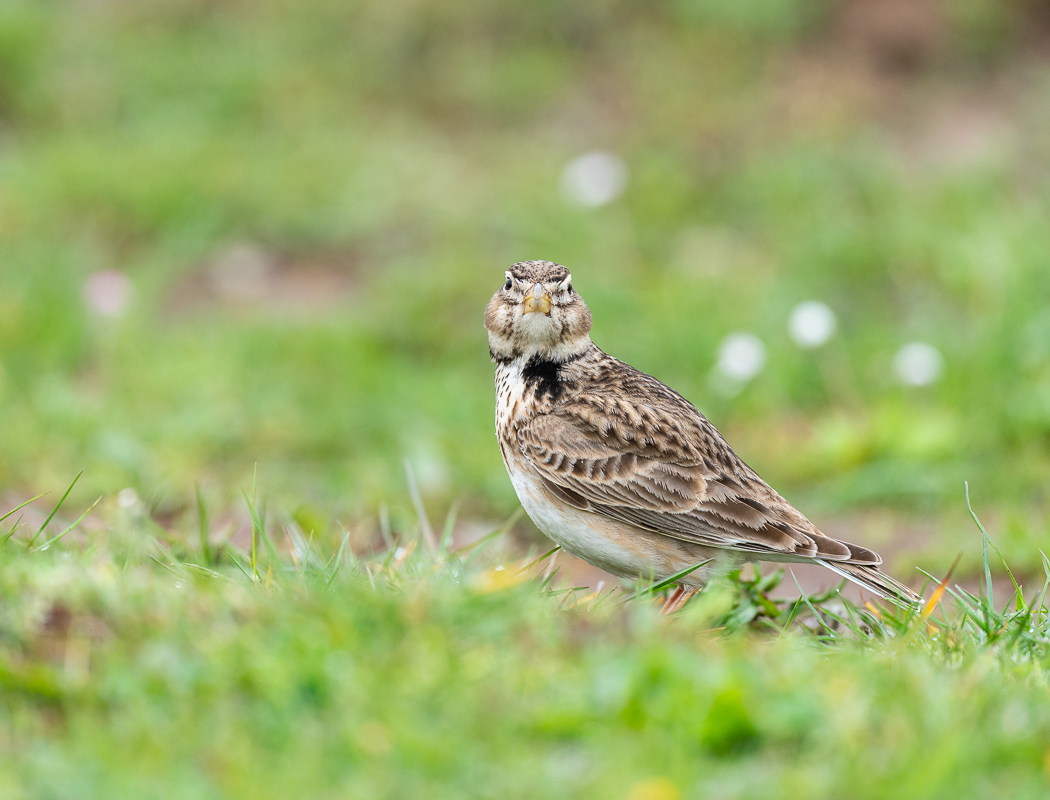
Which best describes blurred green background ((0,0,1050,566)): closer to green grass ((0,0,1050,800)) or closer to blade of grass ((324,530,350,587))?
green grass ((0,0,1050,800))

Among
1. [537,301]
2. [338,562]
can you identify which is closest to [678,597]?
[338,562]

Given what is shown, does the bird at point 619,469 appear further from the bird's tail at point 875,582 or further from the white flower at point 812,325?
the white flower at point 812,325

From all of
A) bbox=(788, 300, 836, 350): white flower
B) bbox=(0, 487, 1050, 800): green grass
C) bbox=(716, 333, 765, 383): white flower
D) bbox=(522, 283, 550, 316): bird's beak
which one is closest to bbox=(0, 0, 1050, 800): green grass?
bbox=(0, 487, 1050, 800): green grass

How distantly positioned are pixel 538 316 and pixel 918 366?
3.62 meters

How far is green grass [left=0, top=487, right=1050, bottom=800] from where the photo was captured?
318cm

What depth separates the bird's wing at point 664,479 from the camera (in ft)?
17.1

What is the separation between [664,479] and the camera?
5.39 m

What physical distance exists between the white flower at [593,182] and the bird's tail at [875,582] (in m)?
6.13

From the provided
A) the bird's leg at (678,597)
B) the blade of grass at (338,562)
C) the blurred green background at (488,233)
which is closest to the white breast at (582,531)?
the bird's leg at (678,597)

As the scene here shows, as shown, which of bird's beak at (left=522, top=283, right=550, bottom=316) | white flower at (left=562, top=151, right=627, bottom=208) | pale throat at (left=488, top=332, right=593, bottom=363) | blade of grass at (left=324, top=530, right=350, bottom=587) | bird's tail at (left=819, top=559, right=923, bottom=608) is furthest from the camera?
white flower at (left=562, top=151, right=627, bottom=208)

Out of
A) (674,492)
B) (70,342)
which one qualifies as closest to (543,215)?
(70,342)

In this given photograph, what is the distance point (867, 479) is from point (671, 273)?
9.79 ft

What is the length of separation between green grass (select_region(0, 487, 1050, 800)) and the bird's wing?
2.75 feet

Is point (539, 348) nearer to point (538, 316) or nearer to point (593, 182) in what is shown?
point (538, 316)
